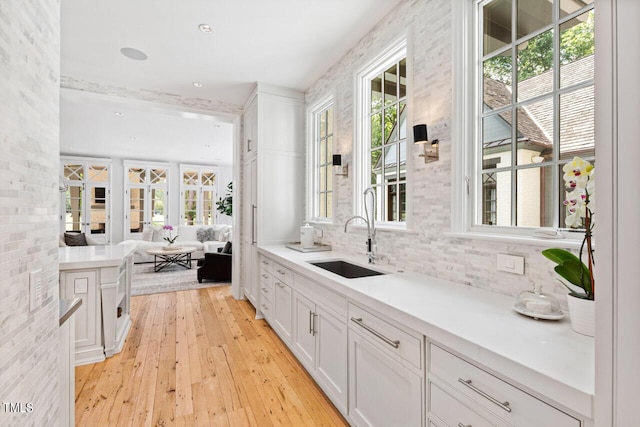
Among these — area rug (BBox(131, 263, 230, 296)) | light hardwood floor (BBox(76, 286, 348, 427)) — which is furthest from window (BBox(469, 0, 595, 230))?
area rug (BBox(131, 263, 230, 296))

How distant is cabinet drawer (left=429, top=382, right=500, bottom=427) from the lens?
3.34 ft

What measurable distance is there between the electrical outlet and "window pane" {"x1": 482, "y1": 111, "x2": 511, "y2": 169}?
2.12 meters

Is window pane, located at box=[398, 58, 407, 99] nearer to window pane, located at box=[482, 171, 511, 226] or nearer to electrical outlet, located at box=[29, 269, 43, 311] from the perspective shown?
window pane, located at box=[482, 171, 511, 226]

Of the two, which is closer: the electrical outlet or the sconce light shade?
the electrical outlet

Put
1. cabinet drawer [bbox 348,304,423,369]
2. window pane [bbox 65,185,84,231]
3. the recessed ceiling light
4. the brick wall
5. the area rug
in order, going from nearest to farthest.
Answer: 1. cabinet drawer [bbox 348,304,423,369]
2. the brick wall
3. the recessed ceiling light
4. the area rug
5. window pane [bbox 65,185,84,231]

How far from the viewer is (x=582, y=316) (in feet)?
3.44

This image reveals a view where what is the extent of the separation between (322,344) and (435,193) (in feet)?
4.17

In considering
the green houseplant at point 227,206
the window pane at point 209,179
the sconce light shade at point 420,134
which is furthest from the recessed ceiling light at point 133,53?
the window pane at point 209,179

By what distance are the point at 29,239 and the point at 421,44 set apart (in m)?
2.35

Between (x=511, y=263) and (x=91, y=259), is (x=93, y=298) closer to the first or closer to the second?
(x=91, y=259)

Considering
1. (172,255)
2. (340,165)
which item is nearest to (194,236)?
(172,255)

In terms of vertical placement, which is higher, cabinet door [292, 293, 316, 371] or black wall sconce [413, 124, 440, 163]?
black wall sconce [413, 124, 440, 163]

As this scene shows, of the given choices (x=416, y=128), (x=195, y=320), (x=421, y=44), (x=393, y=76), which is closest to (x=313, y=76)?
(x=393, y=76)

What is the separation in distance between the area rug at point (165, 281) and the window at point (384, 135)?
3.68 m
